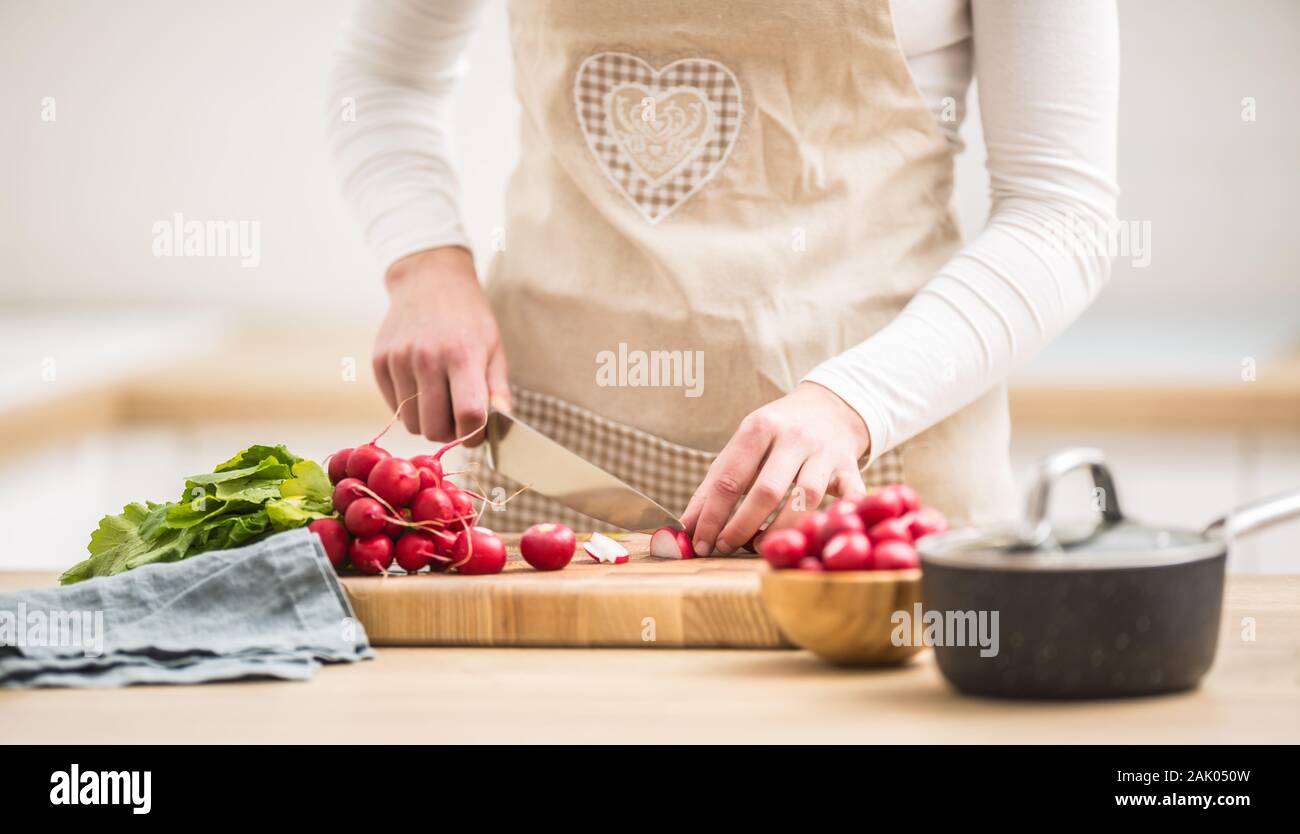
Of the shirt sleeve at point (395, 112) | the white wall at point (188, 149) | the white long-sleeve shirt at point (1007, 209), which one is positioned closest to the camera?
the white long-sleeve shirt at point (1007, 209)

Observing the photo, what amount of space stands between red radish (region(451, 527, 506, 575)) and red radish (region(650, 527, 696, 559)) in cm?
14

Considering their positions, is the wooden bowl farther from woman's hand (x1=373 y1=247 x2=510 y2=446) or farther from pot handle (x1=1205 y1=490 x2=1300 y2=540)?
woman's hand (x1=373 y1=247 x2=510 y2=446)

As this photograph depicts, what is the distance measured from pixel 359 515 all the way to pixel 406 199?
0.49 m

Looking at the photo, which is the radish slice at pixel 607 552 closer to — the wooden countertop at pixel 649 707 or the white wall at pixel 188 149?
the wooden countertop at pixel 649 707

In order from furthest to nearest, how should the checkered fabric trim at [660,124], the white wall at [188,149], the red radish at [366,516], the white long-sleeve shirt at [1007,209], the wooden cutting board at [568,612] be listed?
1. the white wall at [188,149]
2. the checkered fabric trim at [660,124]
3. the white long-sleeve shirt at [1007,209]
4. the red radish at [366,516]
5. the wooden cutting board at [568,612]

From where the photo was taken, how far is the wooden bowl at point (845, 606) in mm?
771

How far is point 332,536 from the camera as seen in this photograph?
102 centimetres

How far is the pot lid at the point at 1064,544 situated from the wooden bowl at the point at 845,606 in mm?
41

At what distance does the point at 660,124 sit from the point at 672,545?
39 cm

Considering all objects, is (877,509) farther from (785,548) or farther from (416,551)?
(416,551)

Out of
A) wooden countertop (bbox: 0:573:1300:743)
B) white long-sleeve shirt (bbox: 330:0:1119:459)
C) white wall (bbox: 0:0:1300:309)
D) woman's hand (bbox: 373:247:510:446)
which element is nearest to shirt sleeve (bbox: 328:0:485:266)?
woman's hand (bbox: 373:247:510:446)

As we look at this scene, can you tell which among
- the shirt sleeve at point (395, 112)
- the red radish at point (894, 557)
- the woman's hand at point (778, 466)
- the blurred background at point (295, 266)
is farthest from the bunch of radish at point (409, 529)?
the blurred background at point (295, 266)

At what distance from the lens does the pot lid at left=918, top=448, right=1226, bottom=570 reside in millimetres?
689

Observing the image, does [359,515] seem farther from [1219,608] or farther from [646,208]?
[1219,608]
